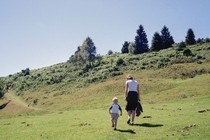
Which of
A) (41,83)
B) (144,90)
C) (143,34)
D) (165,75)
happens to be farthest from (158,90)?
(143,34)

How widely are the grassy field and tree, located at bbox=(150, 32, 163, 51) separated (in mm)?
43377

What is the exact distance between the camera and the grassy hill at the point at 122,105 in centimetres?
1783

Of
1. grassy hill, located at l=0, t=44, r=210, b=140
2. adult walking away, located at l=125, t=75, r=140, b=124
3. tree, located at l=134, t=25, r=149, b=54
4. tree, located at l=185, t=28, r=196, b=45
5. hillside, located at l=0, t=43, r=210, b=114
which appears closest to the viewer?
grassy hill, located at l=0, t=44, r=210, b=140

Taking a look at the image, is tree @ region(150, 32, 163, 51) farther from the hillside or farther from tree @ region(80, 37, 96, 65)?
tree @ region(80, 37, 96, 65)

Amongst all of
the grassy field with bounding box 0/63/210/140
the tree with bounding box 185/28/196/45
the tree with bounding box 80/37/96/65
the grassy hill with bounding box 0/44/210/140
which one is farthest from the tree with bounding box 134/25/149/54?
the grassy field with bounding box 0/63/210/140

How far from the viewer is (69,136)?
17.7m

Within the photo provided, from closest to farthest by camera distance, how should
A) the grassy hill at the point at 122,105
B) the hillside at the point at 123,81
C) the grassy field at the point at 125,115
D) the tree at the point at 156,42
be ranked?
the grassy field at the point at 125,115
the grassy hill at the point at 122,105
the hillside at the point at 123,81
the tree at the point at 156,42

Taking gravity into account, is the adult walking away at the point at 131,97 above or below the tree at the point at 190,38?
below

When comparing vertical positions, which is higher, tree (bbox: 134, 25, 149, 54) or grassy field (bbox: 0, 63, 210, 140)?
tree (bbox: 134, 25, 149, 54)

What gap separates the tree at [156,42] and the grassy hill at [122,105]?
20.8 meters

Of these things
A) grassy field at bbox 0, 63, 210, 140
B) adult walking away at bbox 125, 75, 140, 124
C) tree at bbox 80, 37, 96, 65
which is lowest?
grassy field at bbox 0, 63, 210, 140

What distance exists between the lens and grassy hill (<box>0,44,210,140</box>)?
1783 centimetres

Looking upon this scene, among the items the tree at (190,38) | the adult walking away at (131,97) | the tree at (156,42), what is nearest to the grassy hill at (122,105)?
the adult walking away at (131,97)

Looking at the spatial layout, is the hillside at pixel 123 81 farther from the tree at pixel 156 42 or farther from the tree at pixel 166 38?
the tree at pixel 166 38
